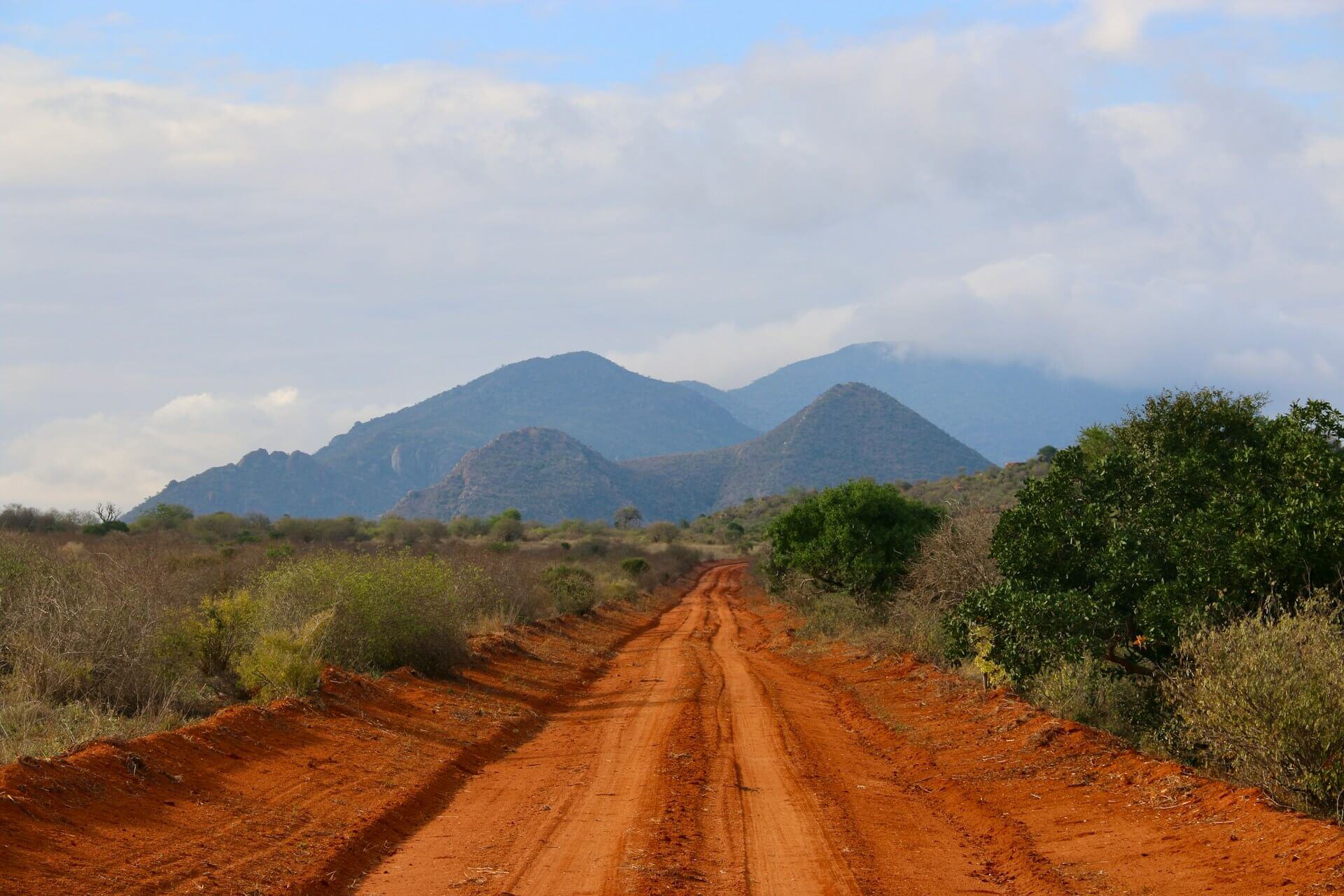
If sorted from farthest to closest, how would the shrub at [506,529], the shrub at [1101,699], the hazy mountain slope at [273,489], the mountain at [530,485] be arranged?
the hazy mountain slope at [273,489] < the mountain at [530,485] < the shrub at [506,529] < the shrub at [1101,699]

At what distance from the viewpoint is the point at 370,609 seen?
19094 mm

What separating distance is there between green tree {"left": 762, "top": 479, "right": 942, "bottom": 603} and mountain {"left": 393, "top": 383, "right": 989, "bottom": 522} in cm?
10291

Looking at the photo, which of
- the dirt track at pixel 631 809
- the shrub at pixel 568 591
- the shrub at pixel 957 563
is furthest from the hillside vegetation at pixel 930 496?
the dirt track at pixel 631 809

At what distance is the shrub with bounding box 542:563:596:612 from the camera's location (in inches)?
1490

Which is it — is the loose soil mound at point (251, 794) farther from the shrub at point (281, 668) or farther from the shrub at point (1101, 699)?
the shrub at point (1101, 699)

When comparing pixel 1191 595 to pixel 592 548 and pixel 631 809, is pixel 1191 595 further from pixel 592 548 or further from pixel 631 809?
pixel 592 548

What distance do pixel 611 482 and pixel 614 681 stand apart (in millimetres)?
128063

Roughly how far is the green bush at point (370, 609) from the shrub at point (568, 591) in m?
16.5

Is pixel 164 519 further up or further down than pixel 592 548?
further up

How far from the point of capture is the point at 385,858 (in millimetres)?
8719

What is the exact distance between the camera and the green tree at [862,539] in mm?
30641

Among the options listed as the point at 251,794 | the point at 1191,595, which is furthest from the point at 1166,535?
the point at 251,794

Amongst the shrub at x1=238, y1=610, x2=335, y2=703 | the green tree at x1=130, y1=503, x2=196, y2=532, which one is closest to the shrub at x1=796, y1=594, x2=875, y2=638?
the shrub at x1=238, y1=610, x2=335, y2=703

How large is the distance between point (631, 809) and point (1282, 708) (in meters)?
5.96
